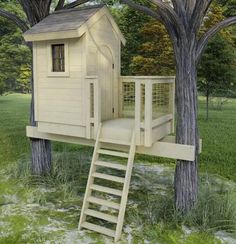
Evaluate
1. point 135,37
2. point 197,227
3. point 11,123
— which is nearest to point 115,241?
point 197,227

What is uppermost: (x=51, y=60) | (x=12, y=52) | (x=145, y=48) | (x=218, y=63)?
(x=12, y=52)

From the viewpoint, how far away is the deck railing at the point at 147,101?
5.21 m

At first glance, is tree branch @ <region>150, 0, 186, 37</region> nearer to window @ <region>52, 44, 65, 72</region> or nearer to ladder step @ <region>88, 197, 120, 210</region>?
window @ <region>52, 44, 65, 72</region>

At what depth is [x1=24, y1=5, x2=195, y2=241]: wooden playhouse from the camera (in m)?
5.36

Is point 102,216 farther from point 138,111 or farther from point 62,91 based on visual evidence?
point 62,91

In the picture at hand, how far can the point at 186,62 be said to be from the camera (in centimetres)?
543

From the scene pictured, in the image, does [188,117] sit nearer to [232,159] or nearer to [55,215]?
[55,215]

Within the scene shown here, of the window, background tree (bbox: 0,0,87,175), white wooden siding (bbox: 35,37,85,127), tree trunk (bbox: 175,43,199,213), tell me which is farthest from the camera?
background tree (bbox: 0,0,87,175)

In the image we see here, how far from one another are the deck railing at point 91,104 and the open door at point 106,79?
59 centimetres

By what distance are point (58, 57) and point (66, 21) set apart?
0.70 metres

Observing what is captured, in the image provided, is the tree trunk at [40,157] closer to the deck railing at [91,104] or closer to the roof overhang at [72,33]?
the deck railing at [91,104]

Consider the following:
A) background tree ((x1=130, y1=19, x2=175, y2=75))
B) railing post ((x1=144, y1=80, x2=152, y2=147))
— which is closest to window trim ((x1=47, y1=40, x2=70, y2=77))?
railing post ((x1=144, y1=80, x2=152, y2=147))

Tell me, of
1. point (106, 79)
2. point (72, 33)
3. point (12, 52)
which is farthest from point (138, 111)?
point (12, 52)

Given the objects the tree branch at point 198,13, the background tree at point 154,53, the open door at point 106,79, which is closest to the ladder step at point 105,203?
the open door at point 106,79
